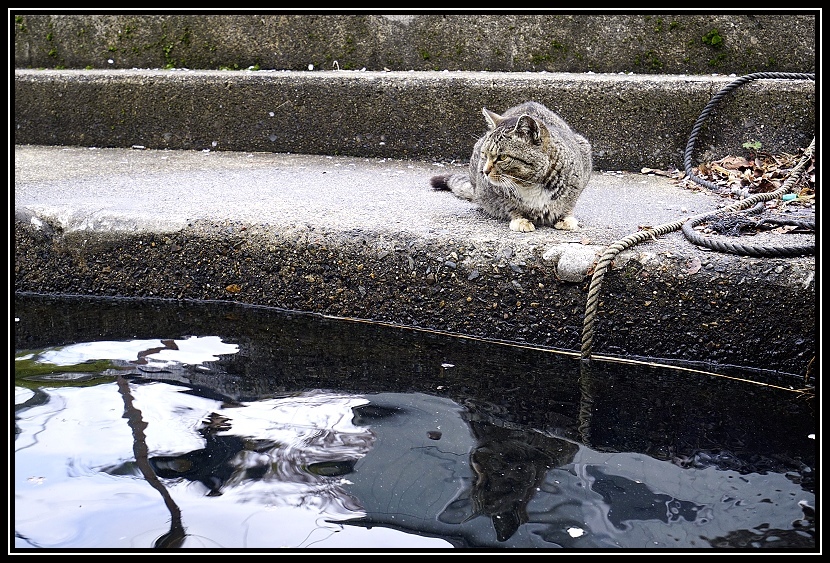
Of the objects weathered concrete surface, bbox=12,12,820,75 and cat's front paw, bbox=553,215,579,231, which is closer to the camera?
cat's front paw, bbox=553,215,579,231

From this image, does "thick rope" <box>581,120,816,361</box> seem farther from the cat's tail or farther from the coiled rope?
the cat's tail

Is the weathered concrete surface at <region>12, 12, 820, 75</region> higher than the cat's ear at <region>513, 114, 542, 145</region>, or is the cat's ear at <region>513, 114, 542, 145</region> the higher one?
the weathered concrete surface at <region>12, 12, 820, 75</region>

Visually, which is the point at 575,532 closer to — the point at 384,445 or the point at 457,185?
the point at 384,445

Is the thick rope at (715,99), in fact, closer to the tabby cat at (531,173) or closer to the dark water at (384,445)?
the tabby cat at (531,173)

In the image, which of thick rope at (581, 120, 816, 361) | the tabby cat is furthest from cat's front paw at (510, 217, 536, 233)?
thick rope at (581, 120, 816, 361)

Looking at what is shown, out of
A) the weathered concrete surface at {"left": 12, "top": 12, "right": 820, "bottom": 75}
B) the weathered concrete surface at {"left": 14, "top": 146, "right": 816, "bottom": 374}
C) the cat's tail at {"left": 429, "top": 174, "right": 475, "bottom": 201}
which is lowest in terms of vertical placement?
the weathered concrete surface at {"left": 14, "top": 146, "right": 816, "bottom": 374}

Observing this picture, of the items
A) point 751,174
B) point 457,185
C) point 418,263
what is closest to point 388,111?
point 457,185

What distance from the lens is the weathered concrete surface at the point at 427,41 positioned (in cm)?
428

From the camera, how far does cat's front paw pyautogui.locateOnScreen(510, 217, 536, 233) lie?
2879 millimetres

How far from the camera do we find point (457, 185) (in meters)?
3.50

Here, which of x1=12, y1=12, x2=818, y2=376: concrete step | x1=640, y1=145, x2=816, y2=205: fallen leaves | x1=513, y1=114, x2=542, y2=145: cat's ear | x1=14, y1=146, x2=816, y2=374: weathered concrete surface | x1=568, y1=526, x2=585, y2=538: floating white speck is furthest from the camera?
x1=640, y1=145, x2=816, y2=205: fallen leaves

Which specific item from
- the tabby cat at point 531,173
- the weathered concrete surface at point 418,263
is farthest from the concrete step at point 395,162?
the tabby cat at point 531,173

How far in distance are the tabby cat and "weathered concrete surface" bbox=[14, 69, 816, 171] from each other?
1104mm

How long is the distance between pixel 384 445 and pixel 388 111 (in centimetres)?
276
